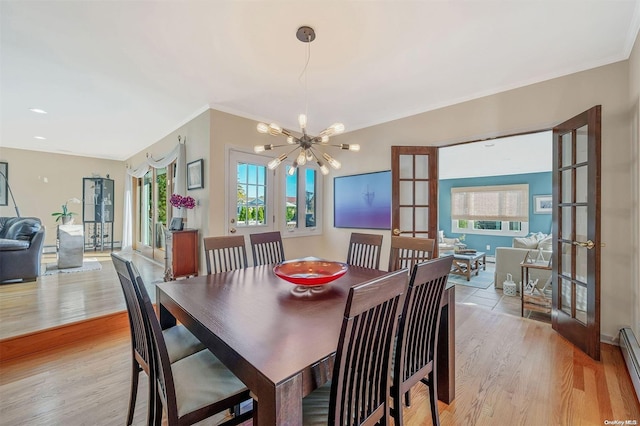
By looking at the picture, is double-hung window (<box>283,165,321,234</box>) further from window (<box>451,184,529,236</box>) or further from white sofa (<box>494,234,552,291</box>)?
window (<box>451,184,529,236</box>)

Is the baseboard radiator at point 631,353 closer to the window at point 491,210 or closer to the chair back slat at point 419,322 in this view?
the chair back slat at point 419,322

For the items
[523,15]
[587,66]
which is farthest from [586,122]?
[523,15]

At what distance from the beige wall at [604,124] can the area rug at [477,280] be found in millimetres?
2133

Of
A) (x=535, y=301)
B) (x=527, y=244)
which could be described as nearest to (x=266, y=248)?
(x=535, y=301)

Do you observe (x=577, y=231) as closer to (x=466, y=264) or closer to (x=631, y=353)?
(x=631, y=353)

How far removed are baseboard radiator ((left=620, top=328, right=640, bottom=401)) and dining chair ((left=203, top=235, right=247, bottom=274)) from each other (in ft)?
9.56

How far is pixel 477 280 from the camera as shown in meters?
4.85

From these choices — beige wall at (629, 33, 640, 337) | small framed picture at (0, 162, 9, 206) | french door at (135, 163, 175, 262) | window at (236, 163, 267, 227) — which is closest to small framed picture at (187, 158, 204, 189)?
window at (236, 163, 267, 227)

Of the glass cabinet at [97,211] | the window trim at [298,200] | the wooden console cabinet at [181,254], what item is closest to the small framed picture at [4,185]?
the glass cabinet at [97,211]

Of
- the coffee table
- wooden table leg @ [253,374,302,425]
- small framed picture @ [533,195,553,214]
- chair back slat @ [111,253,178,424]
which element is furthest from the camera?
small framed picture @ [533,195,553,214]

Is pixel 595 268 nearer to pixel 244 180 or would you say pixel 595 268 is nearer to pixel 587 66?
pixel 587 66

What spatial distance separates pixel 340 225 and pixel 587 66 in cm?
332

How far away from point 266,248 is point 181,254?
1.47 metres

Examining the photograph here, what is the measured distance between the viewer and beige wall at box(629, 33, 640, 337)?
6.75 ft
